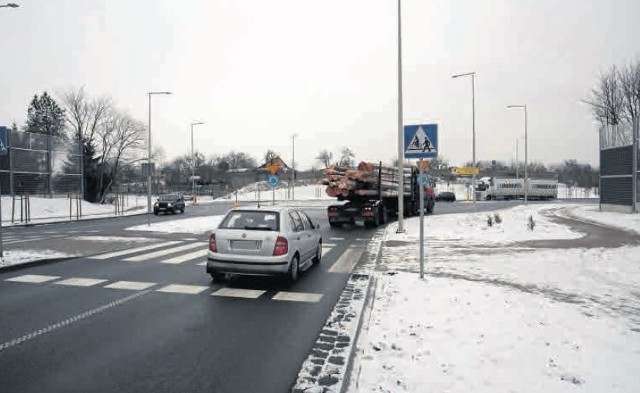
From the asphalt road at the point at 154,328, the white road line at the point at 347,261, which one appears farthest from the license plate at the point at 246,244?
the white road line at the point at 347,261

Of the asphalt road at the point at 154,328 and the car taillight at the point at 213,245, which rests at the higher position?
the car taillight at the point at 213,245

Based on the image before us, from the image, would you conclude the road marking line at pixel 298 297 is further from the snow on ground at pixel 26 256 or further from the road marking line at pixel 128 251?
the snow on ground at pixel 26 256

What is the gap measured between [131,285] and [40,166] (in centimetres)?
3551

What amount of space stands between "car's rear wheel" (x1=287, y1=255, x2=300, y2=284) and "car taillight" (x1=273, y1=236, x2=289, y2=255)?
15.4 inches

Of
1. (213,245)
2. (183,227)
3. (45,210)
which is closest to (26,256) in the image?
(213,245)

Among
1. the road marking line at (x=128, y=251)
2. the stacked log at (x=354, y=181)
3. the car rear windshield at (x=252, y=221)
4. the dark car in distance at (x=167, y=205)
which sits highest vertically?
the stacked log at (x=354, y=181)

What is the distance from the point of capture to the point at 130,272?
996 centimetres

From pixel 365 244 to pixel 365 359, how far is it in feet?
36.3

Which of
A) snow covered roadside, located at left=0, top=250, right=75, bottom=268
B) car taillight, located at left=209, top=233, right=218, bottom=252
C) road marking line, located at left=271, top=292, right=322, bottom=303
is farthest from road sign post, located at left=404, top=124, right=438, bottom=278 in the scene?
snow covered roadside, located at left=0, top=250, right=75, bottom=268

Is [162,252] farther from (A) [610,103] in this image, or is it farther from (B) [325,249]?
(A) [610,103]

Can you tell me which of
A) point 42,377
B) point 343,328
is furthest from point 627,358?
point 42,377

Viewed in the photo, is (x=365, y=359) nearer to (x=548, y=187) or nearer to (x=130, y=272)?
(x=130, y=272)

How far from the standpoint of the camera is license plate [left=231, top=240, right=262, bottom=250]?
8.62m

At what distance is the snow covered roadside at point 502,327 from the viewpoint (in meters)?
4.18
